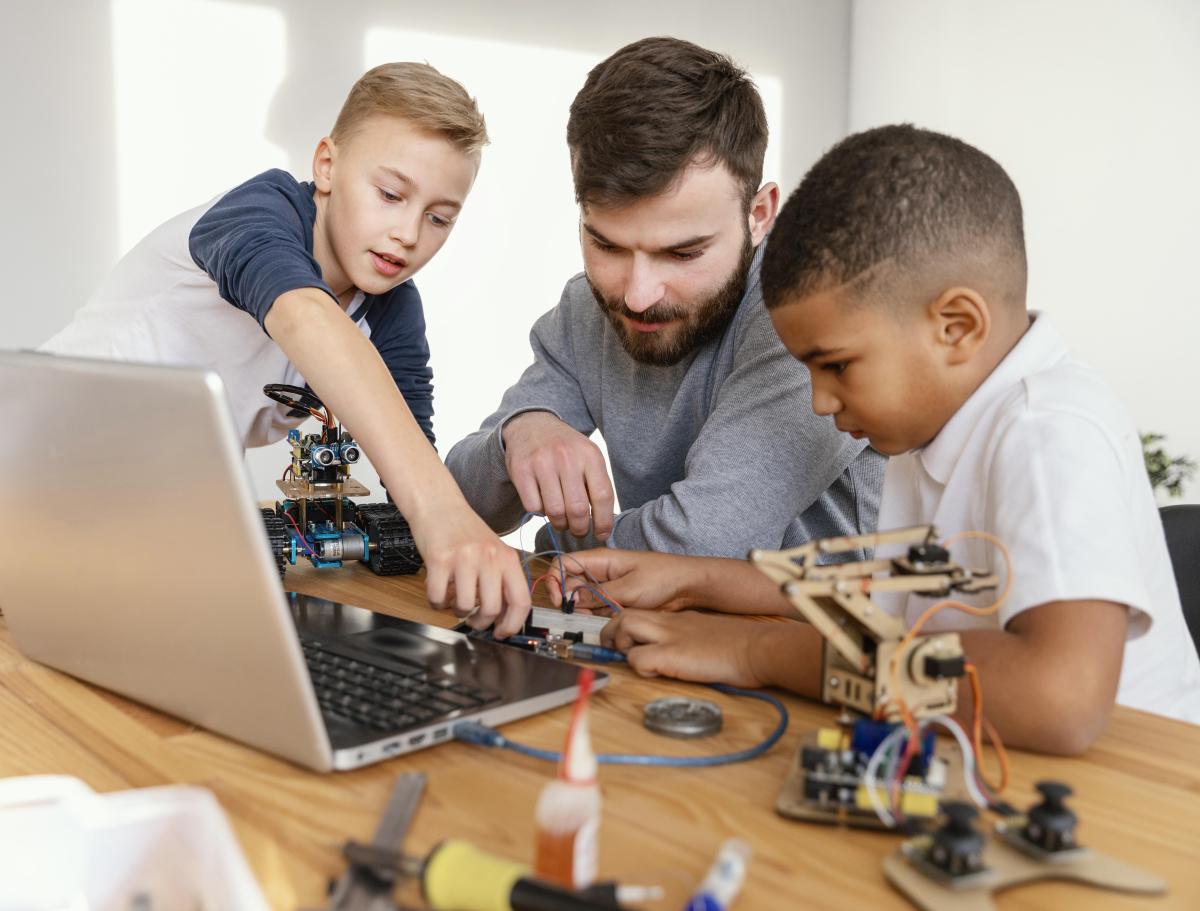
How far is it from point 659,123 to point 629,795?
2.85 feet

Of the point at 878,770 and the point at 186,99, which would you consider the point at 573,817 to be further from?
the point at 186,99

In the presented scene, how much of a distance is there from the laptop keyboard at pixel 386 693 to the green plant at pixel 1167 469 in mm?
2766

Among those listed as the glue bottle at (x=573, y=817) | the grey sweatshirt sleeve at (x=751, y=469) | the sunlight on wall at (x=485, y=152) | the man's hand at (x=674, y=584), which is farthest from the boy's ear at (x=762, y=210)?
the sunlight on wall at (x=485, y=152)

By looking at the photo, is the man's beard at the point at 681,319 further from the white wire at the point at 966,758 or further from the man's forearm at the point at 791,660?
the white wire at the point at 966,758

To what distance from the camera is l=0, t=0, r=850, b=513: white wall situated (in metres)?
2.89

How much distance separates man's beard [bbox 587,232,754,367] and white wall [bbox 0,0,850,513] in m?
1.95

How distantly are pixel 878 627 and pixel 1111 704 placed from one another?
0.68 ft

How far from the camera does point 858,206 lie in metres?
0.97

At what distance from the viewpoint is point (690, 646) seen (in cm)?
94

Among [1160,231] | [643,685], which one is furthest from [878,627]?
[1160,231]

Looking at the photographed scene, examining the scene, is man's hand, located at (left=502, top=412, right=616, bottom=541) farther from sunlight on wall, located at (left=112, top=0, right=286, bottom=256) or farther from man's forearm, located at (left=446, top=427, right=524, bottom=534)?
sunlight on wall, located at (left=112, top=0, right=286, bottom=256)

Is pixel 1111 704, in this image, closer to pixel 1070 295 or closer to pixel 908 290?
pixel 908 290

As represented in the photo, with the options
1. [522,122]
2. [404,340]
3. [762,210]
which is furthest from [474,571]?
[522,122]

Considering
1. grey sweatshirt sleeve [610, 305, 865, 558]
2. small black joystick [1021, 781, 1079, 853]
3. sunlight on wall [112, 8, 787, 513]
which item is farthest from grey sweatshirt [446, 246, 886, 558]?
sunlight on wall [112, 8, 787, 513]
